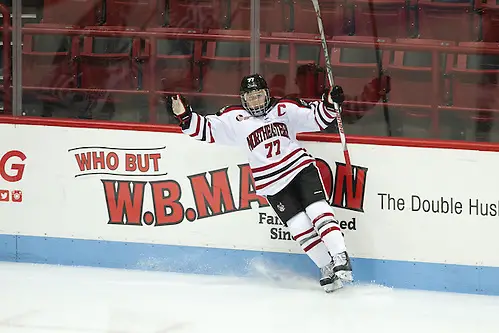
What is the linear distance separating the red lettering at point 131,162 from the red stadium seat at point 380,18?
1.33 metres

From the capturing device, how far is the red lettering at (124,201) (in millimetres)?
4891

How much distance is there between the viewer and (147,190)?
4871 mm

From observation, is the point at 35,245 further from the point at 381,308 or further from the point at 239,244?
the point at 381,308

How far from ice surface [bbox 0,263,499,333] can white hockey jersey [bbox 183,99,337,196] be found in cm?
53

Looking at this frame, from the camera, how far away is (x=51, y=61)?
505 centimetres

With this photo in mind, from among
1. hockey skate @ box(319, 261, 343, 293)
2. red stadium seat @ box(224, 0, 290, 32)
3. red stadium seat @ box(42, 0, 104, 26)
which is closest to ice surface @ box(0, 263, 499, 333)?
hockey skate @ box(319, 261, 343, 293)

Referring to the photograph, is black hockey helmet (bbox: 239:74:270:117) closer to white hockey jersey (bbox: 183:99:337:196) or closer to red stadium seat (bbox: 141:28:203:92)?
white hockey jersey (bbox: 183:99:337:196)

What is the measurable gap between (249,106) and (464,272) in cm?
129

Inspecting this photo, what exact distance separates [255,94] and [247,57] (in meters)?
0.41

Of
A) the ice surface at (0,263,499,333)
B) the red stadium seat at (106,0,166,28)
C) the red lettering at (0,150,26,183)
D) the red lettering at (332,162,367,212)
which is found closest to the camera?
the ice surface at (0,263,499,333)

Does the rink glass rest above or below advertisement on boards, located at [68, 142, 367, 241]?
above

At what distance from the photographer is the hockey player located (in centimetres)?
443

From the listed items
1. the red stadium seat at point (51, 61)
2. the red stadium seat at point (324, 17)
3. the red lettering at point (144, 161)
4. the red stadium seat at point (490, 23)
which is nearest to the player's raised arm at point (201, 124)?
the red lettering at point (144, 161)

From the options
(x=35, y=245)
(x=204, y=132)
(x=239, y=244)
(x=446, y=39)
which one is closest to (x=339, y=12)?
(x=446, y=39)
